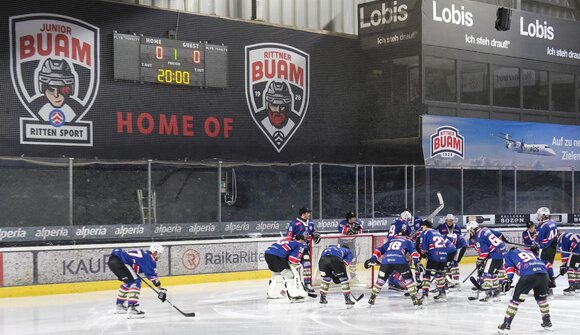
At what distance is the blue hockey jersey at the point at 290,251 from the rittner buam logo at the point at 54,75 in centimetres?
588

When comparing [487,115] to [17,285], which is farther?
[487,115]

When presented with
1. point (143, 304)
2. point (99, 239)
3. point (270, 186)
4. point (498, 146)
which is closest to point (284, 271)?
point (143, 304)

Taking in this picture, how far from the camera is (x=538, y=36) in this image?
27312 millimetres

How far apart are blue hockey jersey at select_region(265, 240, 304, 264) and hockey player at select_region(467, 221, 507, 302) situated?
10.2 feet

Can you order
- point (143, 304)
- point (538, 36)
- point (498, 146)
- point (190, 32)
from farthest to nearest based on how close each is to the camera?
point (538, 36) → point (498, 146) → point (190, 32) → point (143, 304)

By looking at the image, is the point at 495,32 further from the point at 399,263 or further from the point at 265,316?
the point at 265,316

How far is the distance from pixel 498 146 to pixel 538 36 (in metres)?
4.06

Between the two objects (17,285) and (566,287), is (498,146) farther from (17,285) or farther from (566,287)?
(17,285)

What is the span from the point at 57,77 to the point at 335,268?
314 inches

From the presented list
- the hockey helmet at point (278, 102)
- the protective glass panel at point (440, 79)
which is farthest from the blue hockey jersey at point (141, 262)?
the protective glass panel at point (440, 79)

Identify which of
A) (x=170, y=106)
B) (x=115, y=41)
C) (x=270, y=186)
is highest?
(x=115, y=41)

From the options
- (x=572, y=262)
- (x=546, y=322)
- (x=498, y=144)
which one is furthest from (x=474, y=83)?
(x=546, y=322)

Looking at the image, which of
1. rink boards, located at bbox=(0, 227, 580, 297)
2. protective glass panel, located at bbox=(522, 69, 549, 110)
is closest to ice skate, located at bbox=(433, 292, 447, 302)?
rink boards, located at bbox=(0, 227, 580, 297)

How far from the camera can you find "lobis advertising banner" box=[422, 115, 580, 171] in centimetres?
2406
